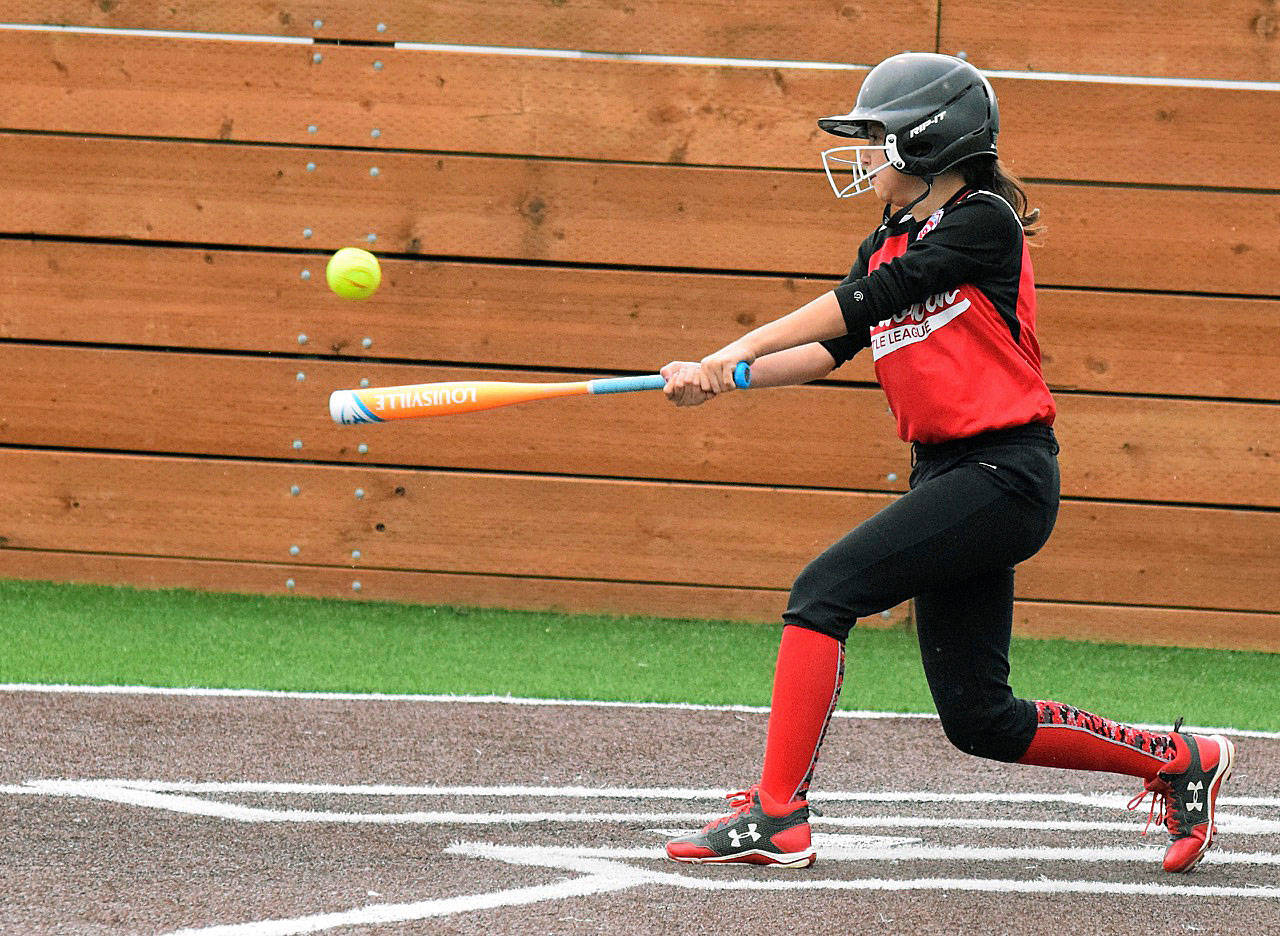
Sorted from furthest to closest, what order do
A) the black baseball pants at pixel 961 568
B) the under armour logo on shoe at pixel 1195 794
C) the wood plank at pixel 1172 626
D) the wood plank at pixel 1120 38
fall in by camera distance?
the wood plank at pixel 1172 626, the wood plank at pixel 1120 38, the under armour logo on shoe at pixel 1195 794, the black baseball pants at pixel 961 568

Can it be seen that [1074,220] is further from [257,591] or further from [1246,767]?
[257,591]

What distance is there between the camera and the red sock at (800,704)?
3744mm

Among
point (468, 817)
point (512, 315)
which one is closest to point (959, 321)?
point (468, 817)

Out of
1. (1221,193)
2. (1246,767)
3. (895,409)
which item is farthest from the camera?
(1221,193)

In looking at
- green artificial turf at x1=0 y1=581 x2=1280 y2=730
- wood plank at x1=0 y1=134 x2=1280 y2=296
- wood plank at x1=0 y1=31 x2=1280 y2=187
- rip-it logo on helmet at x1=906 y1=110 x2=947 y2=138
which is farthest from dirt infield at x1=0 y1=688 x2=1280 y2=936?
wood plank at x1=0 y1=31 x2=1280 y2=187

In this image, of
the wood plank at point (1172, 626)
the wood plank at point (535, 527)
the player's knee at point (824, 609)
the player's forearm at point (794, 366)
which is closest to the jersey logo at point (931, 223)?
the player's forearm at point (794, 366)

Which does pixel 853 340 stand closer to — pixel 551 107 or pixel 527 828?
pixel 527 828

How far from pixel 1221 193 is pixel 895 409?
3910 millimetres

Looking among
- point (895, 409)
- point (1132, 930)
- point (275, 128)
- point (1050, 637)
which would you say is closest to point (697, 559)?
point (1050, 637)

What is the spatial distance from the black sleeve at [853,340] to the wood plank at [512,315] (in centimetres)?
297

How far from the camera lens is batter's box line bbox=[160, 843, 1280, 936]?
11.0 feet

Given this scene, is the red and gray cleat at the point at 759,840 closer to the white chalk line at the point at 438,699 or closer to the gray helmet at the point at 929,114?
the gray helmet at the point at 929,114

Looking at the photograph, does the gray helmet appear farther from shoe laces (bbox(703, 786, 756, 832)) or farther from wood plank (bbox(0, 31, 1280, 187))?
wood plank (bbox(0, 31, 1280, 187))

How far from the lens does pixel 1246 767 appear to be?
5.20m
